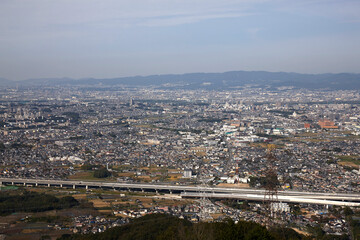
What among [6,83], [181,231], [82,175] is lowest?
[82,175]

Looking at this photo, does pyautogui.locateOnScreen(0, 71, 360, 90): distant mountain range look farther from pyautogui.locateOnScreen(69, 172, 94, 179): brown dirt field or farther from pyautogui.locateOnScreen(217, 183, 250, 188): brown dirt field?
pyautogui.locateOnScreen(217, 183, 250, 188): brown dirt field

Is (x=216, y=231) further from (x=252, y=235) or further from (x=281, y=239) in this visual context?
(x=281, y=239)

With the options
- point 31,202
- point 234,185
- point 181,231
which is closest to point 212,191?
point 234,185

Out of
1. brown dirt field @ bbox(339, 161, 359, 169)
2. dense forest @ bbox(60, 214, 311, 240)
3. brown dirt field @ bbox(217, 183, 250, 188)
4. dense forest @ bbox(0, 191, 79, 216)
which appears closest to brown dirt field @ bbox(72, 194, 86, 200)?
dense forest @ bbox(0, 191, 79, 216)

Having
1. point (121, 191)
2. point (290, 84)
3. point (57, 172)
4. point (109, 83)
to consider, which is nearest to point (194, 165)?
point (121, 191)

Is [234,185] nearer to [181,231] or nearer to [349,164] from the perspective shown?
[349,164]
